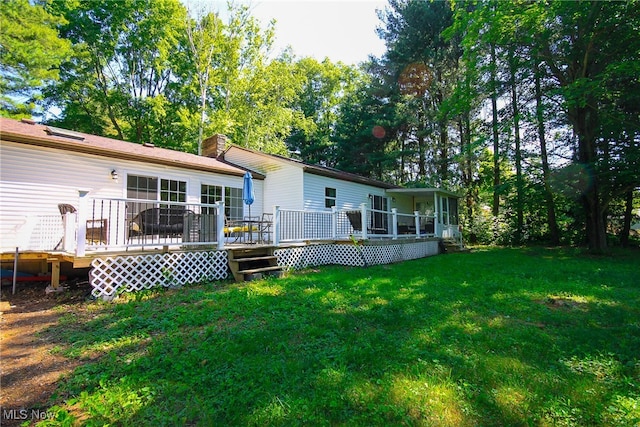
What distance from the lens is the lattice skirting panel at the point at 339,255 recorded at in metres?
8.15

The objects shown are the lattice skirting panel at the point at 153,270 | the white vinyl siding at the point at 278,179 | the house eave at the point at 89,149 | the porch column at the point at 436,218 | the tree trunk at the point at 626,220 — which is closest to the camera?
the lattice skirting panel at the point at 153,270

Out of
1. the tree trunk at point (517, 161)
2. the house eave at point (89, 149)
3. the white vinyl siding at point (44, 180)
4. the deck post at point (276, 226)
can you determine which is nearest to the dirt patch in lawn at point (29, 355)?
the white vinyl siding at point (44, 180)

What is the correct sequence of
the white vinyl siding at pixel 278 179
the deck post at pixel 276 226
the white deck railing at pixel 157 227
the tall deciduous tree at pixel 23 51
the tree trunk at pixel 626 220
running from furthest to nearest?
the tree trunk at pixel 626 220
the tall deciduous tree at pixel 23 51
the white vinyl siding at pixel 278 179
the deck post at pixel 276 226
the white deck railing at pixel 157 227

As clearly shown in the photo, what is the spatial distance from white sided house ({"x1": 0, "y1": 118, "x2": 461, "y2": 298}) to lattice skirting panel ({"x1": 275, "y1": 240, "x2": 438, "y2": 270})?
3cm

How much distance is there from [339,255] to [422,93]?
17.1 meters

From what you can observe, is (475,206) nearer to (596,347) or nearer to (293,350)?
(596,347)

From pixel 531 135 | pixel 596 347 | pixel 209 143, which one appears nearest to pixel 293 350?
pixel 596 347

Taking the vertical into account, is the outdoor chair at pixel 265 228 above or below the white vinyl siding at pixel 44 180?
below

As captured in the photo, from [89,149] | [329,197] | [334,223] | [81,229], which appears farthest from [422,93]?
[81,229]

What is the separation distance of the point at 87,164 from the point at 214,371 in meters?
7.94

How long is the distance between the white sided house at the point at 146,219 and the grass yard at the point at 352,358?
89 centimetres

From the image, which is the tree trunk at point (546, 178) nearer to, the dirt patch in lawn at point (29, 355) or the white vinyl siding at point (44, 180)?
the white vinyl siding at point (44, 180)

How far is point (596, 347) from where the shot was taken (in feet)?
11.4

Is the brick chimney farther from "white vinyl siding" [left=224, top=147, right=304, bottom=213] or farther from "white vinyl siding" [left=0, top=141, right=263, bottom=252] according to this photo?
"white vinyl siding" [left=0, top=141, right=263, bottom=252]
